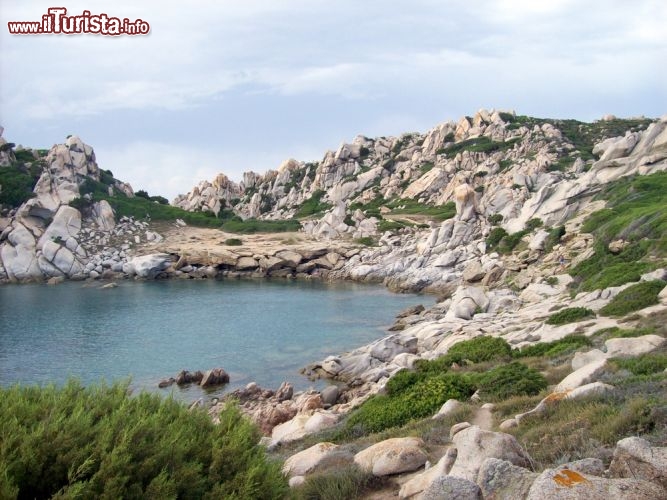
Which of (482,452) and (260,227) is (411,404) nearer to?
(482,452)

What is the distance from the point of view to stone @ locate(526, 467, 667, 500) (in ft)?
18.3

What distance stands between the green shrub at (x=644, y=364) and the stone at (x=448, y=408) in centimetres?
379

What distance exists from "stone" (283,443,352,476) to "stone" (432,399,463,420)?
286 centimetres

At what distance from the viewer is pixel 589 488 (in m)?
5.65

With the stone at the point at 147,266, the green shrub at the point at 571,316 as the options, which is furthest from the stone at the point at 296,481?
the stone at the point at 147,266

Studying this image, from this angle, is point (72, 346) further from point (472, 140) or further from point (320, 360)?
point (472, 140)

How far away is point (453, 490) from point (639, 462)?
2.04 meters

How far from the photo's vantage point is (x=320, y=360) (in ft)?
111

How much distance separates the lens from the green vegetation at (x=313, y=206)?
110569mm

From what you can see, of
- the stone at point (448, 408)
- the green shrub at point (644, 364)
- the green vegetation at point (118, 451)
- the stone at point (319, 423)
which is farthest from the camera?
the stone at point (319, 423)

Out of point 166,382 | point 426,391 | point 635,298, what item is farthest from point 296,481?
point 166,382

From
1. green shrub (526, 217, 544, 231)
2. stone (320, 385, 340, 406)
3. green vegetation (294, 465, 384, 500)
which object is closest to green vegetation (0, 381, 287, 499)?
green vegetation (294, 465, 384, 500)

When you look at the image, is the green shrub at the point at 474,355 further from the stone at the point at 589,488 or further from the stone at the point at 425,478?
the stone at the point at 589,488

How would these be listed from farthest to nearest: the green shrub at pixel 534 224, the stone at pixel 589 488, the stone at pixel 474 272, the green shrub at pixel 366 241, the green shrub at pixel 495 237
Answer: the green shrub at pixel 366 241, the green shrub at pixel 495 237, the green shrub at pixel 534 224, the stone at pixel 474 272, the stone at pixel 589 488
